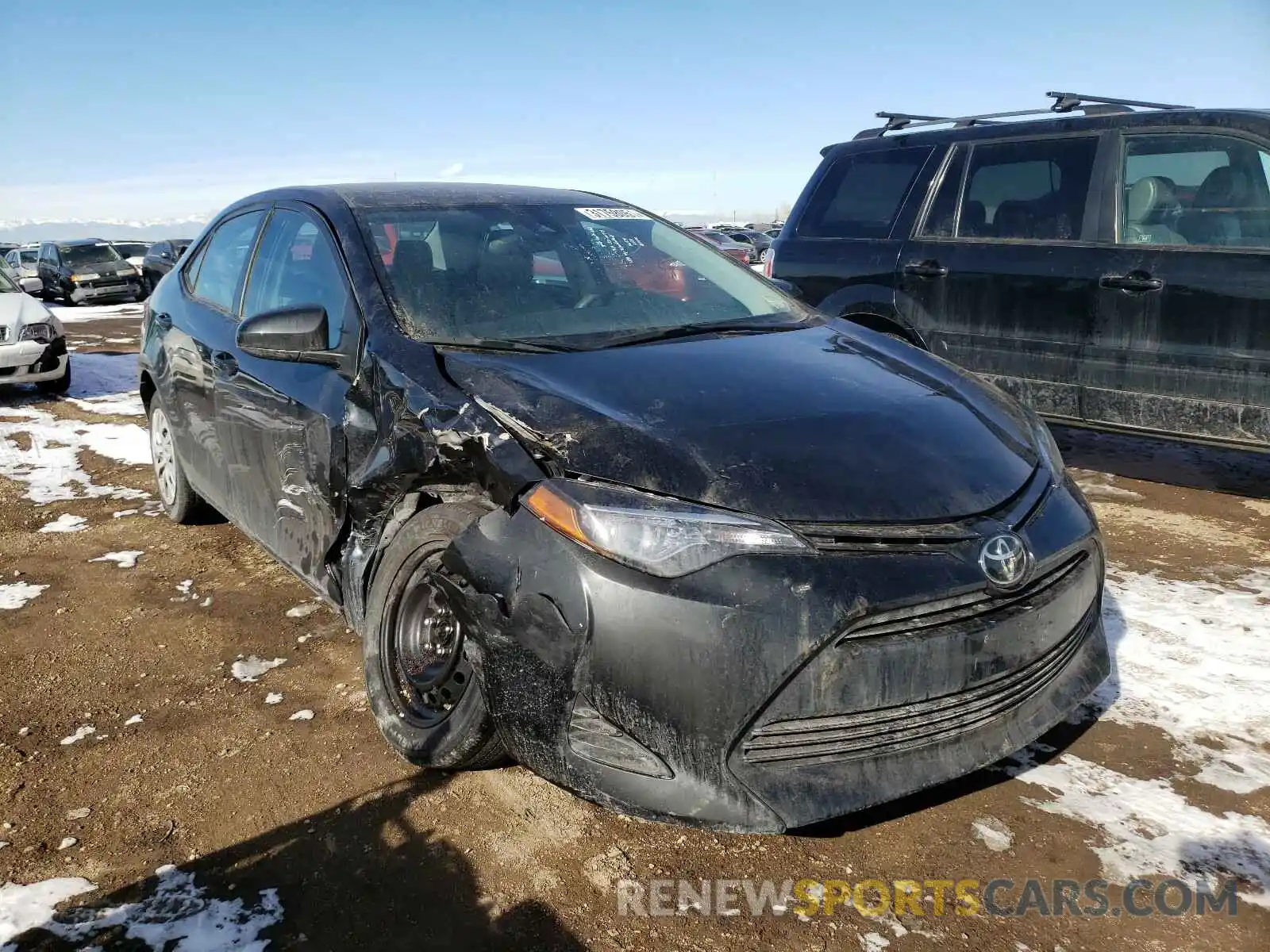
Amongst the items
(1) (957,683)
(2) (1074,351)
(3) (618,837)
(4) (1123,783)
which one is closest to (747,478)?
(1) (957,683)

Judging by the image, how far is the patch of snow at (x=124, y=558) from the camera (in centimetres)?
455

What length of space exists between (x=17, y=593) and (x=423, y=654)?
251cm

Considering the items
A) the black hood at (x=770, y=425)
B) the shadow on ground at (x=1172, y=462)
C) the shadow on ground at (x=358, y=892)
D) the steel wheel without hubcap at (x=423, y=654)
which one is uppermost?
the black hood at (x=770, y=425)

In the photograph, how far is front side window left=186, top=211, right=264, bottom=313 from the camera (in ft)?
13.3

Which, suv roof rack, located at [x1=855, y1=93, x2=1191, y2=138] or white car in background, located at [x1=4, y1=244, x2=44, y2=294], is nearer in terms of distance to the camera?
suv roof rack, located at [x1=855, y1=93, x2=1191, y2=138]

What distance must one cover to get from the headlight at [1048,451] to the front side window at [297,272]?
2109 mm

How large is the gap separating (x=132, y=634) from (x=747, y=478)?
2717 mm

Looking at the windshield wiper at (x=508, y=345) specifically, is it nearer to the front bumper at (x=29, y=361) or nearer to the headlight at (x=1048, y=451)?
the headlight at (x=1048, y=451)

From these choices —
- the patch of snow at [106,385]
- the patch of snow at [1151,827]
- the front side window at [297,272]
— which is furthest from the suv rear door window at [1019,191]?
the patch of snow at [106,385]

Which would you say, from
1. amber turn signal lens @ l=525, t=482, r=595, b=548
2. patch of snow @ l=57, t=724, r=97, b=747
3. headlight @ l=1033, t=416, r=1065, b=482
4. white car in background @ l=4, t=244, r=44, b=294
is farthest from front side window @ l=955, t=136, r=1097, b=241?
white car in background @ l=4, t=244, r=44, b=294

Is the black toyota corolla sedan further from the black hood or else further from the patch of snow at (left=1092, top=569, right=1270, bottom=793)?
the patch of snow at (left=1092, top=569, right=1270, bottom=793)

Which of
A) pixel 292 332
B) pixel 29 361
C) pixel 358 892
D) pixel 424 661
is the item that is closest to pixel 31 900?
pixel 358 892

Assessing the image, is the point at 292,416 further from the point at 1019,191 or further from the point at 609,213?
the point at 1019,191

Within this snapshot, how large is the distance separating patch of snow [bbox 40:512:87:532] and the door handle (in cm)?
181
